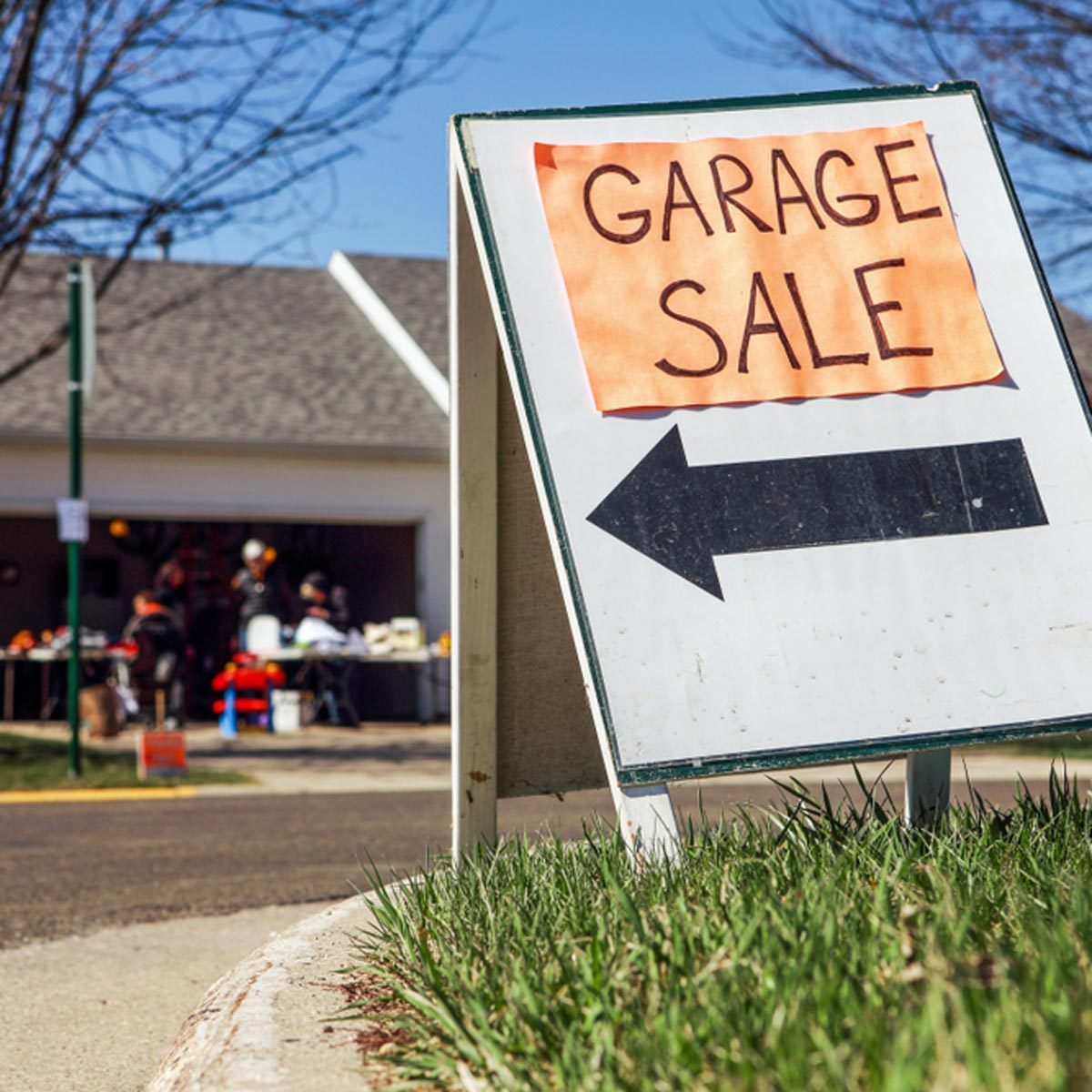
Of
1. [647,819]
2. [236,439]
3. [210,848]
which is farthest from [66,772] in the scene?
[647,819]

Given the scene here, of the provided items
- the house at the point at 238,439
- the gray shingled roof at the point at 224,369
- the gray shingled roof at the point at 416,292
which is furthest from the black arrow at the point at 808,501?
the gray shingled roof at the point at 416,292

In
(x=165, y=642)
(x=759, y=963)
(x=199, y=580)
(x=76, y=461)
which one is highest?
(x=199, y=580)

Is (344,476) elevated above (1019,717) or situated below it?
above

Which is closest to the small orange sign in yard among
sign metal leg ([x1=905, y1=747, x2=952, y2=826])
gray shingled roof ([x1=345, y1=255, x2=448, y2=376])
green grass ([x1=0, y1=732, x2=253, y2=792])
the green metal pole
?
green grass ([x1=0, y1=732, x2=253, y2=792])

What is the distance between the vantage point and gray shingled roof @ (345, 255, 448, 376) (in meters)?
22.6

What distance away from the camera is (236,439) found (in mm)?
19406

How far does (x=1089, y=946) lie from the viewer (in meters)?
2.52

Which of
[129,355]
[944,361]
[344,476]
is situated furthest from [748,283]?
[129,355]

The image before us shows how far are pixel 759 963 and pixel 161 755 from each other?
1069 centimetres

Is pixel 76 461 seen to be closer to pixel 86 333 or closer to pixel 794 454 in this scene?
pixel 86 333

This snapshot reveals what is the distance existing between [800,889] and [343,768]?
11.3 metres

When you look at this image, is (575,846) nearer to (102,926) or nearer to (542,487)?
(542,487)

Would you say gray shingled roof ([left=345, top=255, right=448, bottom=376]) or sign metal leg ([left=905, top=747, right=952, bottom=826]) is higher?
gray shingled roof ([left=345, top=255, right=448, bottom=376])

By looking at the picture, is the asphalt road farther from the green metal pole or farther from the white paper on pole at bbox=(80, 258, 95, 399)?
the white paper on pole at bbox=(80, 258, 95, 399)
